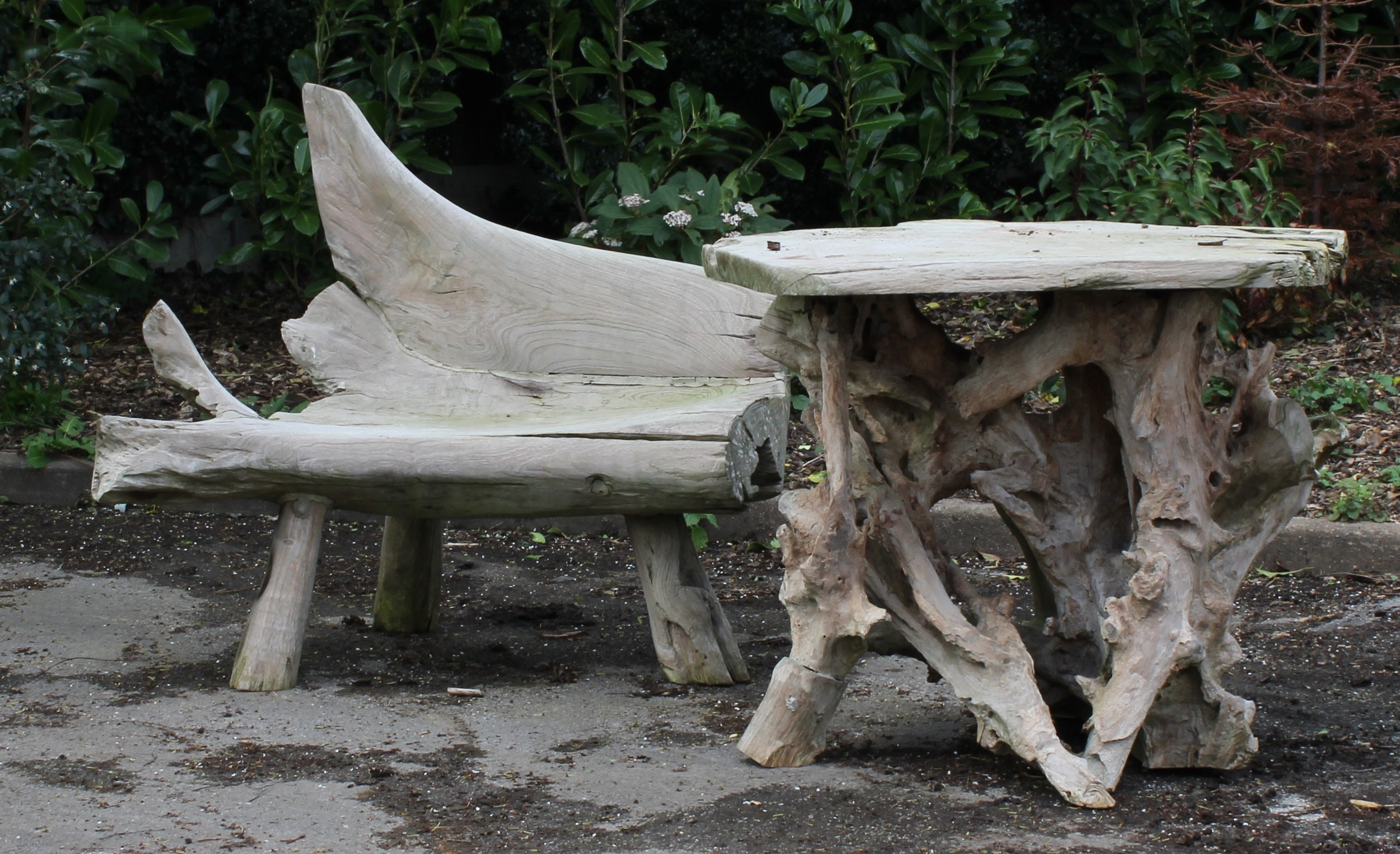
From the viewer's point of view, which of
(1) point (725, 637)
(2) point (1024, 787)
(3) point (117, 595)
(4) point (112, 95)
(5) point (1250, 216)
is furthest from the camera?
(4) point (112, 95)

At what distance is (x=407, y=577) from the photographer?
151 inches

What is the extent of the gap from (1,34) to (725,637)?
3681mm

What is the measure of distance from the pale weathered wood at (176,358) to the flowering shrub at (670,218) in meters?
2.14

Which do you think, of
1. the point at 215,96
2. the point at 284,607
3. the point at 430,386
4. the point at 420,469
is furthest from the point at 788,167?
the point at 284,607

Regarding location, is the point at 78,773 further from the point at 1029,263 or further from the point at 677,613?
the point at 1029,263

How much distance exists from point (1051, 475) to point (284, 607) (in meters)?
1.71

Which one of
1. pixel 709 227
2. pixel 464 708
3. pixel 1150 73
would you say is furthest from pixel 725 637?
pixel 1150 73

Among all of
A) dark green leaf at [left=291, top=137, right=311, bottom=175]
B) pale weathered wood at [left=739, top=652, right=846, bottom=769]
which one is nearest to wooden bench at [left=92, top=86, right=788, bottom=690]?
pale weathered wood at [left=739, top=652, right=846, bottom=769]

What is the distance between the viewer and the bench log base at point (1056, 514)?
2643 millimetres

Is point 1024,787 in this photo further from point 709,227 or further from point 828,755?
point 709,227

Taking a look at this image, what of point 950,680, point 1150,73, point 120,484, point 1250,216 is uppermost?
point 1150,73

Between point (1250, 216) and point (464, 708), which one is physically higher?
point (1250, 216)

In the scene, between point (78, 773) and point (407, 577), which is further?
point (407, 577)

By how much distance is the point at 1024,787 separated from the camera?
2.66m
